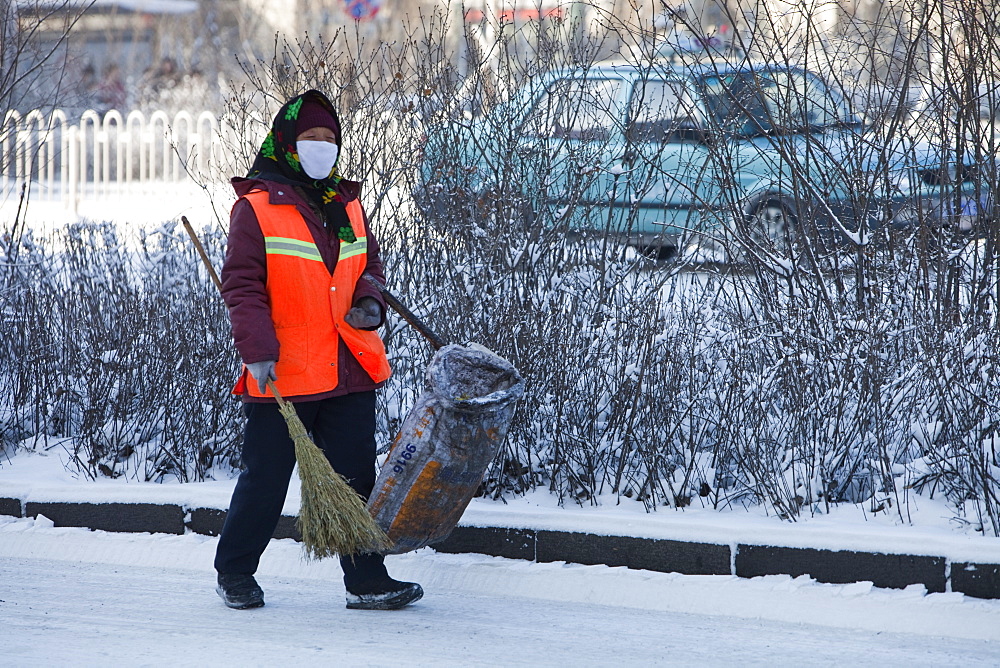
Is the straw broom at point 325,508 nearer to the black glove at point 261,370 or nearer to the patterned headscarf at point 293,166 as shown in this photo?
the black glove at point 261,370

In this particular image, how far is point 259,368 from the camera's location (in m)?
3.55

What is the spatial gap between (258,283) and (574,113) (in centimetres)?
239

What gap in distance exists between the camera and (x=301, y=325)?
3.72 m

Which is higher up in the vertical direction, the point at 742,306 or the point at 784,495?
the point at 742,306

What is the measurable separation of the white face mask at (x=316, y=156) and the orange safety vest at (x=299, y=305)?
0.14 m

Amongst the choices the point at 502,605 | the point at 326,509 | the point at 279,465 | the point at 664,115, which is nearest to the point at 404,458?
the point at 326,509

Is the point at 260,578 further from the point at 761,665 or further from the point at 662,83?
the point at 662,83

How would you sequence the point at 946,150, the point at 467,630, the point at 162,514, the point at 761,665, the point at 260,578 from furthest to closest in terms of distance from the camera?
1. the point at 946,150
2. the point at 162,514
3. the point at 260,578
4. the point at 467,630
5. the point at 761,665

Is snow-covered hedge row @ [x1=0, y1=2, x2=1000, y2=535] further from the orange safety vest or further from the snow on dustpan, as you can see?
the orange safety vest

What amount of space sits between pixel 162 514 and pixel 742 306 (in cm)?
286

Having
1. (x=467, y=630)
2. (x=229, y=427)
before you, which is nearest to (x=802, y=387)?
(x=467, y=630)

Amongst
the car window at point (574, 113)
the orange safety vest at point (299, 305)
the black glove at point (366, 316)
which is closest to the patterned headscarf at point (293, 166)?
the orange safety vest at point (299, 305)


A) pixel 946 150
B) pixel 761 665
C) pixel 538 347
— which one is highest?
pixel 946 150

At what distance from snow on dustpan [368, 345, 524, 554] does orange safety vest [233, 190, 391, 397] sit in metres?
0.28
